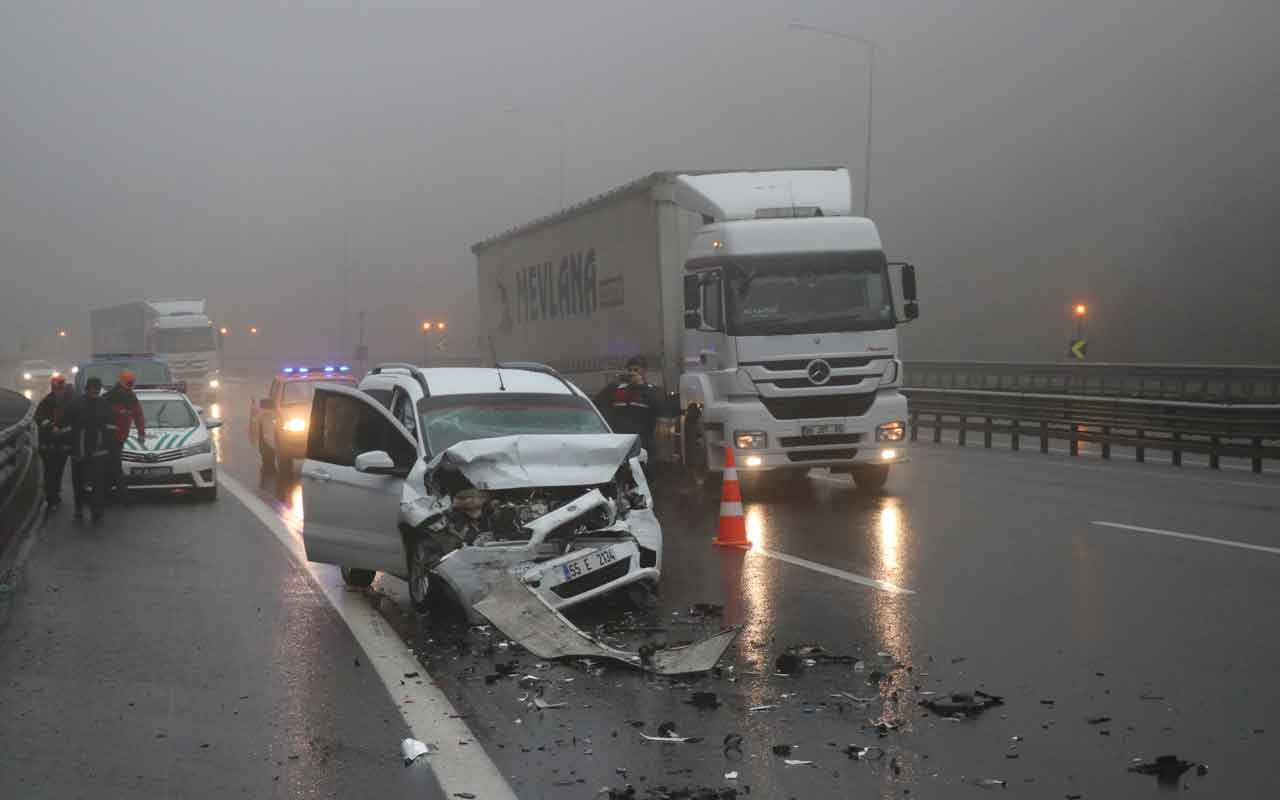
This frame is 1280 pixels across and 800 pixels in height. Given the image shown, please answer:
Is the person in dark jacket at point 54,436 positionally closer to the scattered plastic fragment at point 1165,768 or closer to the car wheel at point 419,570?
the car wheel at point 419,570

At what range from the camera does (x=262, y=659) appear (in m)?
8.73

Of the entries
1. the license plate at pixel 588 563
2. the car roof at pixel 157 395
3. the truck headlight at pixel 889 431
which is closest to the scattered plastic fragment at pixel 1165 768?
the license plate at pixel 588 563

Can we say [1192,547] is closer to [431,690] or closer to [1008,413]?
[431,690]

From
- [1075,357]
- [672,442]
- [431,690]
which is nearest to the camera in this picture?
[431,690]

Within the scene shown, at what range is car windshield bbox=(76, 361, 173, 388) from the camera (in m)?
29.2

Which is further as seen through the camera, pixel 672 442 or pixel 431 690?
pixel 672 442

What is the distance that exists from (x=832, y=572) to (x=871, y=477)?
24.7 ft

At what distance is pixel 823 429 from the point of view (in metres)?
17.9

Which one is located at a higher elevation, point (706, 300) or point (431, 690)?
point (706, 300)

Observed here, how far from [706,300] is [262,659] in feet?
33.9

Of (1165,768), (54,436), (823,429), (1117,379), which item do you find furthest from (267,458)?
(1117,379)

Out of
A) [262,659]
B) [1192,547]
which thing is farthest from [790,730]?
[1192,547]

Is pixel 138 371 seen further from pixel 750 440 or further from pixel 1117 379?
pixel 1117 379

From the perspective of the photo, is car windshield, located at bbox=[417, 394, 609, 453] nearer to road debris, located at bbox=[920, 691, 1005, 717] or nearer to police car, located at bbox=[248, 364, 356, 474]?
road debris, located at bbox=[920, 691, 1005, 717]
